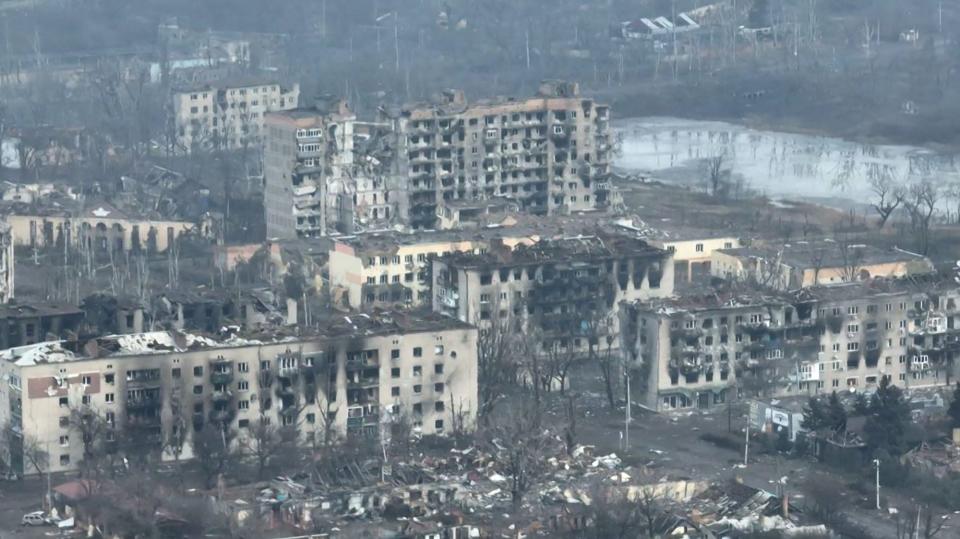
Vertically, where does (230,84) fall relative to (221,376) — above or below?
above

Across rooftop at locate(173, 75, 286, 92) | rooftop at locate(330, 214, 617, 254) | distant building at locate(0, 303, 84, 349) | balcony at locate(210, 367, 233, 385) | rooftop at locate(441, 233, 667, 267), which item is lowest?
balcony at locate(210, 367, 233, 385)

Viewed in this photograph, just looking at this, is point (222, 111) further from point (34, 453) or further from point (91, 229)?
point (34, 453)

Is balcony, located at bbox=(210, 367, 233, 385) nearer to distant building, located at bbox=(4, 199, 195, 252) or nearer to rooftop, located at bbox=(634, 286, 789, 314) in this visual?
rooftop, located at bbox=(634, 286, 789, 314)

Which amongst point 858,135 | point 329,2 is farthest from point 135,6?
point 858,135

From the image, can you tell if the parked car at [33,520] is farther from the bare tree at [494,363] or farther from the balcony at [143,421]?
the bare tree at [494,363]

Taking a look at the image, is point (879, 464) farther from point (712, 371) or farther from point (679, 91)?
point (679, 91)

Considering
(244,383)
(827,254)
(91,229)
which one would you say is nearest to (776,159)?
(827,254)

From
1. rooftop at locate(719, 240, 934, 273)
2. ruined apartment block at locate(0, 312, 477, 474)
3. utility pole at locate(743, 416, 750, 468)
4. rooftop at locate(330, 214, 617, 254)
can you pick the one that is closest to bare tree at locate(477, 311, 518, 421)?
ruined apartment block at locate(0, 312, 477, 474)
